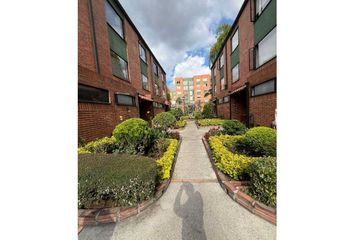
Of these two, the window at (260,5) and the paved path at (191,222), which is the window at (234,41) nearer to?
the window at (260,5)

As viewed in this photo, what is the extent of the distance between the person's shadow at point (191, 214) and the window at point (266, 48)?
28.0 ft

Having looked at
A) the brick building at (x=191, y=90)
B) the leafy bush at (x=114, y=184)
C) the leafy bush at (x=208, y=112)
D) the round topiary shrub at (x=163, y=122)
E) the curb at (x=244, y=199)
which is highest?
the brick building at (x=191, y=90)

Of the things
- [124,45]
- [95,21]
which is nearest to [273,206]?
[95,21]

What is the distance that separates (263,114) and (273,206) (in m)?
6.86

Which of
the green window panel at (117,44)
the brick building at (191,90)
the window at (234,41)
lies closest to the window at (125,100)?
the green window panel at (117,44)

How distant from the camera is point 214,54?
23828mm

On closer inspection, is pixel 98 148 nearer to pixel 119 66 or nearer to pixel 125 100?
pixel 125 100

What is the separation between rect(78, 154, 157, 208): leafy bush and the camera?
279 centimetres

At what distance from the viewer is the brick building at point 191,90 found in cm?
5843

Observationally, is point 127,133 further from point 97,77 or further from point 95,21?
point 95,21

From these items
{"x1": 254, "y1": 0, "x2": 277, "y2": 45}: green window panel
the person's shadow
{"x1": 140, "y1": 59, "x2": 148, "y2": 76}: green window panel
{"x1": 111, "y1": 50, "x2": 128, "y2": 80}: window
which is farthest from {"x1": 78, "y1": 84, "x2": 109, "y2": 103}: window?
{"x1": 254, "y1": 0, "x2": 277, "y2": 45}: green window panel

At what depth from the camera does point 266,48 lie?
327 inches

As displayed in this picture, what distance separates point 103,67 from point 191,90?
57.9m

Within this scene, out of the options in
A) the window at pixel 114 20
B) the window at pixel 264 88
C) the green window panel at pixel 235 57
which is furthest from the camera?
the green window panel at pixel 235 57
